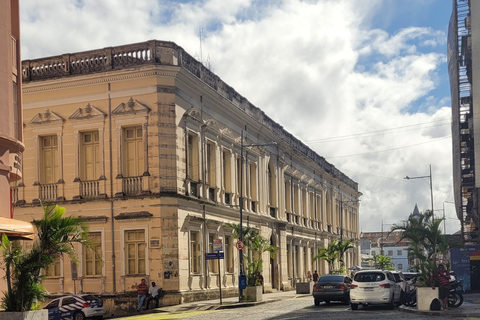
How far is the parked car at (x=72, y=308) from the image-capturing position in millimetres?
28062

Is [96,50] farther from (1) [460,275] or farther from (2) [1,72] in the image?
(1) [460,275]

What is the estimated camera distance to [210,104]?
39.4 metres

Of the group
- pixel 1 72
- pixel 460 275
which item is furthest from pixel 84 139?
pixel 460 275

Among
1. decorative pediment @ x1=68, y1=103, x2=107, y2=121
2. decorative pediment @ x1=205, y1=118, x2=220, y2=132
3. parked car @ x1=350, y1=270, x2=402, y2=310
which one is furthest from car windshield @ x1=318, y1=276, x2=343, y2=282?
decorative pediment @ x1=68, y1=103, x2=107, y2=121

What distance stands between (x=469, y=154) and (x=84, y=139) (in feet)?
129

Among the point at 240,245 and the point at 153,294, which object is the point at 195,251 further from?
the point at 153,294

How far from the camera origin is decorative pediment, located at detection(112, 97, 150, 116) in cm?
3438

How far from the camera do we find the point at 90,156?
36.1 metres

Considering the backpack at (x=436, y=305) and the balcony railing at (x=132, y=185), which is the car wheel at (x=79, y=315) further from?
the backpack at (x=436, y=305)

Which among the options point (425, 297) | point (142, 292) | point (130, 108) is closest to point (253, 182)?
point (130, 108)

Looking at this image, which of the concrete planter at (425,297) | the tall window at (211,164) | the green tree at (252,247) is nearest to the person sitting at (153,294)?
the green tree at (252,247)

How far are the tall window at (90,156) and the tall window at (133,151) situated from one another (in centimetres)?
154

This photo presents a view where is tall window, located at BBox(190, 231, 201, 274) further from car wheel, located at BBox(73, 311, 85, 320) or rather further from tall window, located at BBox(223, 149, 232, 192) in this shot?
car wheel, located at BBox(73, 311, 85, 320)

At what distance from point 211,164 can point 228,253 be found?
18.3 ft
